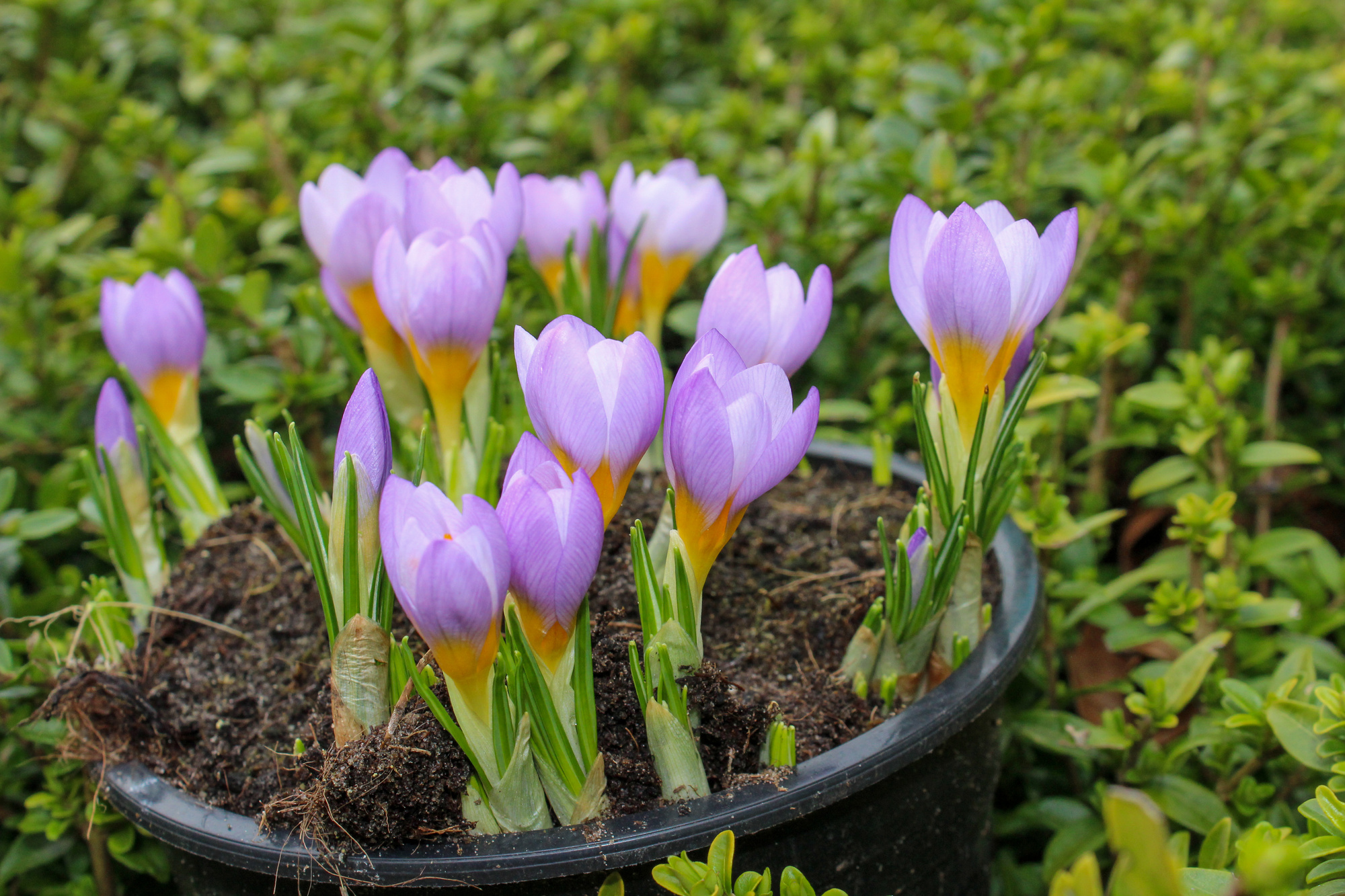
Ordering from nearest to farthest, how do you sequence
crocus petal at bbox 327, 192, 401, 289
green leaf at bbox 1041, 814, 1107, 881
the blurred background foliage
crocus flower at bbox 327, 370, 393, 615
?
crocus flower at bbox 327, 370, 393, 615, crocus petal at bbox 327, 192, 401, 289, green leaf at bbox 1041, 814, 1107, 881, the blurred background foliage

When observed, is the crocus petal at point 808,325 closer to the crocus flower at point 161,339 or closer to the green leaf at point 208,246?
the crocus flower at point 161,339

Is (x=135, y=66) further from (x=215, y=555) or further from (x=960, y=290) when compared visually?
(x=960, y=290)

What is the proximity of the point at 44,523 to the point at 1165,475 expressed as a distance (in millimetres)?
1334

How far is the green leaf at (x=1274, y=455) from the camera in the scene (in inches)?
46.4

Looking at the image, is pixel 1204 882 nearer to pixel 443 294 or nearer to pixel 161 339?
pixel 443 294

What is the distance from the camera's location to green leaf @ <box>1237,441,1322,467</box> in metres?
1.18

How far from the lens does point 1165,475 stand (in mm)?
1264

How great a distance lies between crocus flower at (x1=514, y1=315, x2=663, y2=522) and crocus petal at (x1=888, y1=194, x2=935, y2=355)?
0.72 ft

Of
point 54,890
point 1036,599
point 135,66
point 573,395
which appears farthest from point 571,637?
point 135,66

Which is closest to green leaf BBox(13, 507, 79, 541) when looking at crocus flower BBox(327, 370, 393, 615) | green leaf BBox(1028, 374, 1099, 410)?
crocus flower BBox(327, 370, 393, 615)

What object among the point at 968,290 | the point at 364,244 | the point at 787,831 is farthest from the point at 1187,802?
the point at 364,244

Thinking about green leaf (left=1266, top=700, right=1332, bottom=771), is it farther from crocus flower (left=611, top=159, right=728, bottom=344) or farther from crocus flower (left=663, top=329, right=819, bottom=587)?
crocus flower (left=611, top=159, right=728, bottom=344)

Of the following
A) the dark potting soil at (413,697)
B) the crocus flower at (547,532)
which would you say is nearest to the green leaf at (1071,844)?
the dark potting soil at (413,697)

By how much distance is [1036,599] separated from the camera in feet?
3.08
